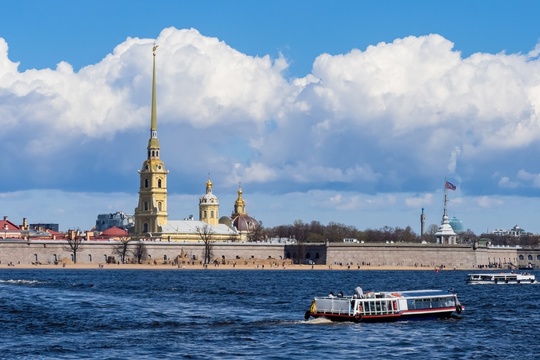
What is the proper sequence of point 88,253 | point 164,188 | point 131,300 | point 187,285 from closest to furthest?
point 131,300, point 187,285, point 88,253, point 164,188

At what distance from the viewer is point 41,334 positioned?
55.0 metres

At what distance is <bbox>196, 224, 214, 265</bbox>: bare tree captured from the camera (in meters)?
184

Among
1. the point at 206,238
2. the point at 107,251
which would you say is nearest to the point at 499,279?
the point at 206,238

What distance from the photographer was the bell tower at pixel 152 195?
189 metres

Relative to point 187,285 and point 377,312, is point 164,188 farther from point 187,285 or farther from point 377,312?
point 377,312

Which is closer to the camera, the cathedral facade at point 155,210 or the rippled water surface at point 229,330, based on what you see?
the rippled water surface at point 229,330

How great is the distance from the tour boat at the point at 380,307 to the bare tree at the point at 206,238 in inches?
4650

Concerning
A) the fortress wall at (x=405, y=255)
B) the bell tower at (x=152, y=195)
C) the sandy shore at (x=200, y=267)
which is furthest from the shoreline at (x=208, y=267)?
the bell tower at (x=152, y=195)

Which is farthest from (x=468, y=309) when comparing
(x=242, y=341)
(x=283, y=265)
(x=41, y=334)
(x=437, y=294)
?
(x=283, y=265)

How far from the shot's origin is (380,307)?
6119 cm

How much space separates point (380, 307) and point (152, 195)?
13038 cm

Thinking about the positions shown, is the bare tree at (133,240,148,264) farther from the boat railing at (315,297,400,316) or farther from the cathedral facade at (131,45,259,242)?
the boat railing at (315,297,400,316)

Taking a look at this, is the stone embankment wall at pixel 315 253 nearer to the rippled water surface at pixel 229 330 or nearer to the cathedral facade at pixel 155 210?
the cathedral facade at pixel 155 210

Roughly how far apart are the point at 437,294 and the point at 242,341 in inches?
618
